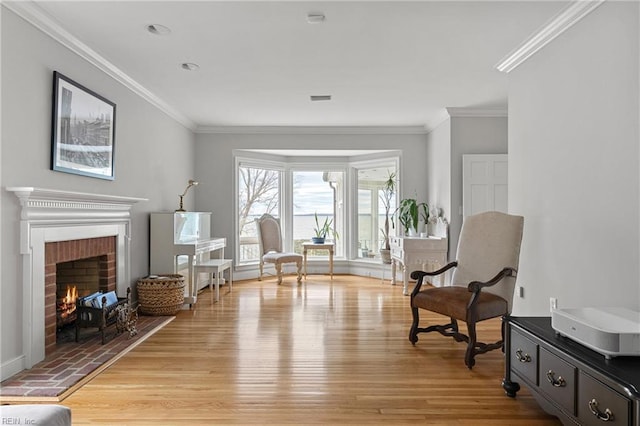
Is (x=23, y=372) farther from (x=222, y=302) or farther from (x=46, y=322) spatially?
(x=222, y=302)

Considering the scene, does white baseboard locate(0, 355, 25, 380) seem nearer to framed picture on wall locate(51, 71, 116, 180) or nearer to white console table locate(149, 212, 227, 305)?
framed picture on wall locate(51, 71, 116, 180)

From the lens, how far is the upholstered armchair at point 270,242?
22.3ft

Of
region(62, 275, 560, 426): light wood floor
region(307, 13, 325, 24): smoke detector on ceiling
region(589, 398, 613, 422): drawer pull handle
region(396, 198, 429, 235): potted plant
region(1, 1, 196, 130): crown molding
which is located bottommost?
region(62, 275, 560, 426): light wood floor

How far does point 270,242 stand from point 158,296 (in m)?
2.71

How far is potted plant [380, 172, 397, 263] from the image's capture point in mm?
7172

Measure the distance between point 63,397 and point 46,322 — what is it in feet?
2.73

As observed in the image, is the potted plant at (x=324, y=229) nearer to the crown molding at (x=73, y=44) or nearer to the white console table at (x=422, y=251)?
the white console table at (x=422, y=251)

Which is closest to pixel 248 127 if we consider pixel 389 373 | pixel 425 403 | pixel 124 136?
pixel 124 136

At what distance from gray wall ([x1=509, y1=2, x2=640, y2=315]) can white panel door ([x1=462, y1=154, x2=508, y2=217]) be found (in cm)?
183

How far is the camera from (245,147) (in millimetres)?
6992

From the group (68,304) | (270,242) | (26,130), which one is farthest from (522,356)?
(270,242)

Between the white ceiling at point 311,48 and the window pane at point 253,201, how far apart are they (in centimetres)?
194

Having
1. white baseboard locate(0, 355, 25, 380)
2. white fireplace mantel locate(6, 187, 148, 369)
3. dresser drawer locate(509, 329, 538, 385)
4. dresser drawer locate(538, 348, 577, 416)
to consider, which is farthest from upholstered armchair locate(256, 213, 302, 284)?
dresser drawer locate(538, 348, 577, 416)

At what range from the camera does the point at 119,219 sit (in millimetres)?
4234
